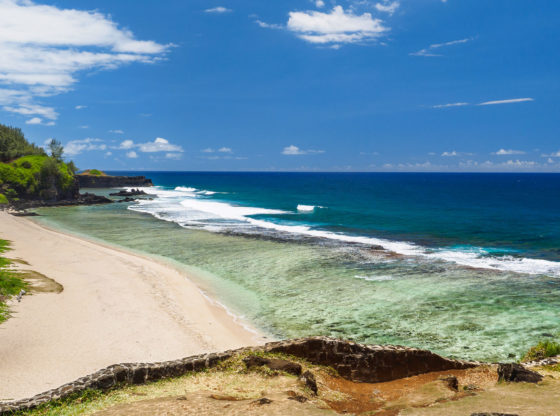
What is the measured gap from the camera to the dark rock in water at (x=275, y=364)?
10.8 metres

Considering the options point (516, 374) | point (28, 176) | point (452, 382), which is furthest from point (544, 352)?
point (28, 176)

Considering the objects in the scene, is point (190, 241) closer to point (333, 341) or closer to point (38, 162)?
point (333, 341)

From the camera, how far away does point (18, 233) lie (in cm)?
4000

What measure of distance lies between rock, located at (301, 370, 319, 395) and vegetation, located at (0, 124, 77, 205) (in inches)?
2600

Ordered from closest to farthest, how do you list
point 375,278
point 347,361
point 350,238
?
point 347,361, point 375,278, point 350,238

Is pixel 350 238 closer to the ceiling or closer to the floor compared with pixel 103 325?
closer to the ceiling

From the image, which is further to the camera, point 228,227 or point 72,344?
point 228,227

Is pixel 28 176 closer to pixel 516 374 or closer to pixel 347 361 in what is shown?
pixel 347 361

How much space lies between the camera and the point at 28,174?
69.8 metres

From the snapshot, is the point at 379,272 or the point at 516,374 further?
the point at 379,272

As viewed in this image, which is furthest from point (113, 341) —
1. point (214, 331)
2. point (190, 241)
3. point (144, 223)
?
point (144, 223)

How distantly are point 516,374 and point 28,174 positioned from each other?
254ft

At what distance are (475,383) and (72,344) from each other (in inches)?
556

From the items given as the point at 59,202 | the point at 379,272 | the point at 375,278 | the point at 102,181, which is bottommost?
the point at 375,278
